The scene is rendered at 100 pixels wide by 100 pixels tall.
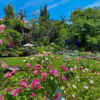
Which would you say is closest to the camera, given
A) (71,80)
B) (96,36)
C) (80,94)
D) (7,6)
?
(80,94)

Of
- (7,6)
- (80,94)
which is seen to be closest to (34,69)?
(80,94)

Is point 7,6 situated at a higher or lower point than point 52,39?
higher

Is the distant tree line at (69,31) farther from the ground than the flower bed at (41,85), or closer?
farther from the ground

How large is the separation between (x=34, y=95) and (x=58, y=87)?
51 cm

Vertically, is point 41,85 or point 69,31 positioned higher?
point 69,31

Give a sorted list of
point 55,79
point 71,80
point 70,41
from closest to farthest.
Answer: point 55,79 < point 71,80 < point 70,41

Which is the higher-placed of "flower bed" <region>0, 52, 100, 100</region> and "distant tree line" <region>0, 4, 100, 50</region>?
"distant tree line" <region>0, 4, 100, 50</region>

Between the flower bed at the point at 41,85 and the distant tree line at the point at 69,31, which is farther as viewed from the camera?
the distant tree line at the point at 69,31

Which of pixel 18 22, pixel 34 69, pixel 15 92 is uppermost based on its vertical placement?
pixel 18 22

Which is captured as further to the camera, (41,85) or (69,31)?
(69,31)

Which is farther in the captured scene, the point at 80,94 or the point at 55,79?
the point at 80,94

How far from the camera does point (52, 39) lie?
11.6 m

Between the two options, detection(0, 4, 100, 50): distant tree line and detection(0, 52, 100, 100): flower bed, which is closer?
detection(0, 52, 100, 100): flower bed

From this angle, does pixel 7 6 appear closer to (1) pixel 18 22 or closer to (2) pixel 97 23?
(1) pixel 18 22
